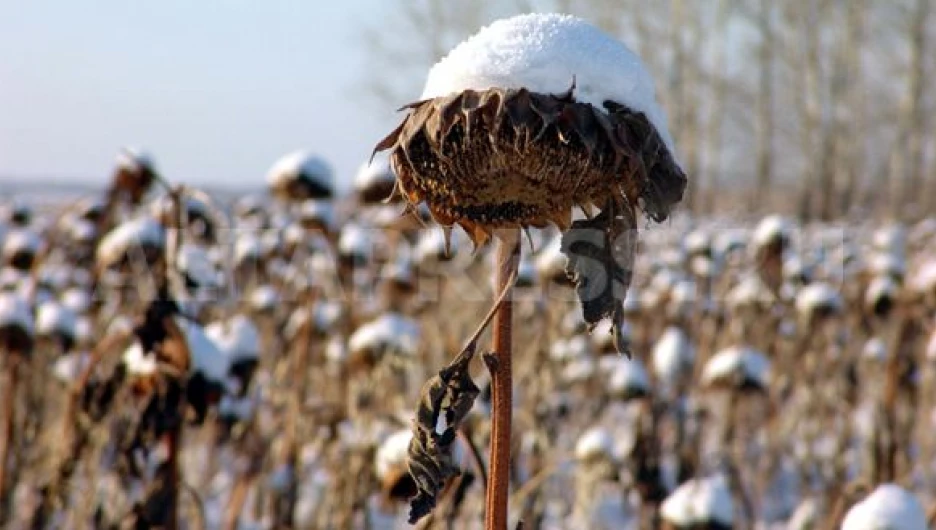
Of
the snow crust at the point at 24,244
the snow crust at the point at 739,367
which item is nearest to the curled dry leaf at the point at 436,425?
the snow crust at the point at 739,367

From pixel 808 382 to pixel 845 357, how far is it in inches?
6.0

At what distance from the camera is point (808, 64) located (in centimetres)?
1463

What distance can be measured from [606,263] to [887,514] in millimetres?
587

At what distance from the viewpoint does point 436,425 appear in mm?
708

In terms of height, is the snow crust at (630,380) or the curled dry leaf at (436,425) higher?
the snow crust at (630,380)

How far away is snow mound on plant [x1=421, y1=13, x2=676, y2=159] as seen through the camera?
2.30ft

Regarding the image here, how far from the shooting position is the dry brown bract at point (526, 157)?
0.68m

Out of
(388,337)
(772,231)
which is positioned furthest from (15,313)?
(772,231)

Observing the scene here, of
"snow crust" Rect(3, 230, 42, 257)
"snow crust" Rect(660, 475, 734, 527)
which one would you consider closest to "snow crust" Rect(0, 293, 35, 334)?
"snow crust" Rect(3, 230, 42, 257)

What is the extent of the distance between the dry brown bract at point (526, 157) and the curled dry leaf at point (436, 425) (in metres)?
0.11

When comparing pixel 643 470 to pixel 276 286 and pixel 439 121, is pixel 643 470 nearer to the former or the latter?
pixel 439 121

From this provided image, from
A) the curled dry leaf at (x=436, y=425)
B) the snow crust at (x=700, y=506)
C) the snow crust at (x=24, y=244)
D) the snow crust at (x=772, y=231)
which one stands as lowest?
the snow crust at (x=700, y=506)

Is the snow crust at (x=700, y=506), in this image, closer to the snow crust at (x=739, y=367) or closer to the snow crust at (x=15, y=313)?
the snow crust at (x=739, y=367)

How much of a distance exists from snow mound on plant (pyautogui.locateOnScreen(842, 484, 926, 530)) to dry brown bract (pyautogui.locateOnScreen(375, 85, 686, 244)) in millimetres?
572
